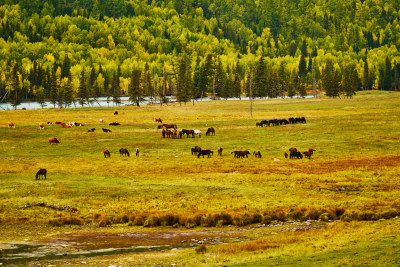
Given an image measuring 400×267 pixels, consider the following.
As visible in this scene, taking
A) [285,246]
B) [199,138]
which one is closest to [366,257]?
[285,246]

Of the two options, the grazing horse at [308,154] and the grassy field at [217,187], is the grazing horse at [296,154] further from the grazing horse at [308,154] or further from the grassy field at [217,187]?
the grassy field at [217,187]

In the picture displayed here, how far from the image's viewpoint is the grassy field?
25547 mm

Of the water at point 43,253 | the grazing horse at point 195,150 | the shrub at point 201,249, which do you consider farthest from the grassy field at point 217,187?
the water at point 43,253

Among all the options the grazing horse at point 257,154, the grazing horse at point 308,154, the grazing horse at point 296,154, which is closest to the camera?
the grazing horse at point 308,154

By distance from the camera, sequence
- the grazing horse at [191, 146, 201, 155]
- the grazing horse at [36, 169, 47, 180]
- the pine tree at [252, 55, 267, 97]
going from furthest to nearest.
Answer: the pine tree at [252, 55, 267, 97]
the grazing horse at [191, 146, 201, 155]
the grazing horse at [36, 169, 47, 180]

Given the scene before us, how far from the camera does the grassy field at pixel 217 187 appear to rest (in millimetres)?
25547

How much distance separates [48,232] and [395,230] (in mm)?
16346

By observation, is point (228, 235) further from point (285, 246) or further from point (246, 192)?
point (246, 192)

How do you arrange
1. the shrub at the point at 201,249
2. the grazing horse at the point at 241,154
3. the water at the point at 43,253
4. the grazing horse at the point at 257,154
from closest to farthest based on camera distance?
the water at the point at 43,253 → the shrub at the point at 201,249 → the grazing horse at the point at 241,154 → the grazing horse at the point at 257,154

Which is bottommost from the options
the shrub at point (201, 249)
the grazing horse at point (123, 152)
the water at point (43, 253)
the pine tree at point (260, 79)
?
the water at point (43, 253)

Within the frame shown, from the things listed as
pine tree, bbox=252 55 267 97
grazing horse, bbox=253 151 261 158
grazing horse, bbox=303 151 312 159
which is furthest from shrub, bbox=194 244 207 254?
pine tree, bbox=252 55 267 97

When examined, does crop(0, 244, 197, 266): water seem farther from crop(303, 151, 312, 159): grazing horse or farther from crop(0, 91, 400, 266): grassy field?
crop(303, 151, 312, 159): grazing horse

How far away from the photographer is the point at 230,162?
46.9m

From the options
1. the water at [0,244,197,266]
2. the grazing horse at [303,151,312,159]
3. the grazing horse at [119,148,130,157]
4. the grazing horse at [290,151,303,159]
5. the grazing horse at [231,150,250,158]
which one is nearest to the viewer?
the water at [0,244,197,266]
